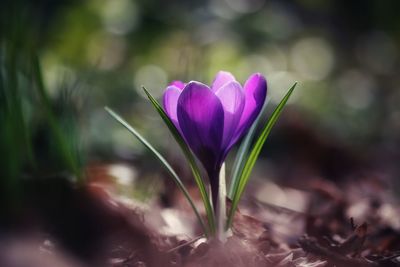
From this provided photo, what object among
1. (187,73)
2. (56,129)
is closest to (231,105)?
(56,129)

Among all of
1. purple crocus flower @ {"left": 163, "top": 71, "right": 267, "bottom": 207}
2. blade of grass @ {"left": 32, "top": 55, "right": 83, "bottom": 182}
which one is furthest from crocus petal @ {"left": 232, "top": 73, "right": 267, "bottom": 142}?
blade of grass @ {"left": 32, "top": 55, "right": 83, "bottom": 182}

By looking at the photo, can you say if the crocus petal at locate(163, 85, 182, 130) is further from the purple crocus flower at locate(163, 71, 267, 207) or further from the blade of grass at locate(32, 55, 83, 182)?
the blade of grass at locate(32, 55, 83, 182)

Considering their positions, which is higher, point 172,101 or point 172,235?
point 172,101

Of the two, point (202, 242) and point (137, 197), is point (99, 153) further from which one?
point (202, 242)

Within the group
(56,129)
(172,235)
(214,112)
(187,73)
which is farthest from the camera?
(187,73)

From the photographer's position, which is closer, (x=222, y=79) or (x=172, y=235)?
(x=222, y=79)

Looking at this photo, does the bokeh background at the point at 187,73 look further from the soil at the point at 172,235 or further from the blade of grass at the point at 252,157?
the blade of grass at the point at 252,157

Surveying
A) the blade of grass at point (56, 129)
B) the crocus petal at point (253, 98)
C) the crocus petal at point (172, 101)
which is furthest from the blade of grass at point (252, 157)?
the blade of grass at point (56, 129)

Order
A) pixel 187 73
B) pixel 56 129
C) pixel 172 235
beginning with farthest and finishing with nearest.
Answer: pixel 187 73, pixel 56 129, pixel 172 235

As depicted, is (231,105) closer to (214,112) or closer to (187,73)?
(214,112)
